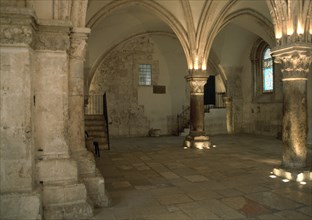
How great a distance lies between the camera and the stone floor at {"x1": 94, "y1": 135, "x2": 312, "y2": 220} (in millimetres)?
3525

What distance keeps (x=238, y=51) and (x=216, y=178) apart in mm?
10360

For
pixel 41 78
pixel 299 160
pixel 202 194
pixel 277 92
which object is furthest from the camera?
pixel 277 92

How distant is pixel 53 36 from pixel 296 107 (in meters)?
4.39

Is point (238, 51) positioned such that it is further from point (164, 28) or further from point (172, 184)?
point (172, 184)

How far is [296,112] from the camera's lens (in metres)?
5.23

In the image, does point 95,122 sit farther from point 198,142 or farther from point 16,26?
point 16,26

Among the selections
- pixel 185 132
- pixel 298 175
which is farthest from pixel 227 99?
pixel 298 175

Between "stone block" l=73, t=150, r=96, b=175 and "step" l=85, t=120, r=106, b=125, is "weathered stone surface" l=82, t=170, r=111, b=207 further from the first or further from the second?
"step" l=85, t=120, r=106, b=125

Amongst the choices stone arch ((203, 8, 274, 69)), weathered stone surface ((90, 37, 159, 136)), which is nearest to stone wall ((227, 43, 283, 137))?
stone arch ((203, 8, 274, 69))

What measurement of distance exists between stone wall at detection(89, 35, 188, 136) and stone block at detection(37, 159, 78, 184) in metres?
10.0

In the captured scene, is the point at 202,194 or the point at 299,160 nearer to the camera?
the point at 202,194

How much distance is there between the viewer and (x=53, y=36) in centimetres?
342

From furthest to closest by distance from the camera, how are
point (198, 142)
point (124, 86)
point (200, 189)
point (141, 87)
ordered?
point (141, 87), point (124, 86), point (198, 142), point (200, 189)

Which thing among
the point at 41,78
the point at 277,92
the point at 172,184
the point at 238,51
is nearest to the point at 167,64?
the point at 238,51
